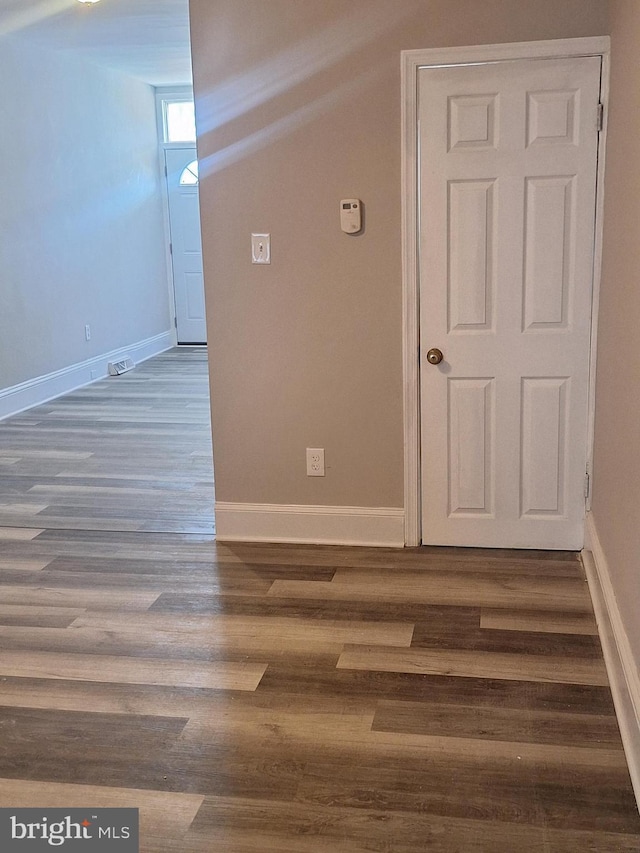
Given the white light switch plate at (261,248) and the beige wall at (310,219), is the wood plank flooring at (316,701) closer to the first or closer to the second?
the beige wall at (310,219)

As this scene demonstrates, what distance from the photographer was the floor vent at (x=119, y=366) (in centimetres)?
819

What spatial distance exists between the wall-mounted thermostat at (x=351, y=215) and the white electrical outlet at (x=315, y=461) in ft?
3.07

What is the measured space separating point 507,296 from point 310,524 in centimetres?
129

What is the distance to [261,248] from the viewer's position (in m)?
3.69

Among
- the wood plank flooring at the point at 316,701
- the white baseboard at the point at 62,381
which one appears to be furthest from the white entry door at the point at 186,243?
the wood plank flooring at the point at 316,701

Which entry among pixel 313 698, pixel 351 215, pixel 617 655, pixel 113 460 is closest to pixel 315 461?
pixel 351 215

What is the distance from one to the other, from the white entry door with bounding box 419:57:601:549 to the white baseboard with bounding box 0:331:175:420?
13.2ft

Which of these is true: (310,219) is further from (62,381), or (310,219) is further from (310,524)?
(62,381)

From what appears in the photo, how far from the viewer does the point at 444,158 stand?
3445 millimetres

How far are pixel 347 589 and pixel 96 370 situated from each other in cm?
520

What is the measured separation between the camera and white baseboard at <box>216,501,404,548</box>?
381 cm

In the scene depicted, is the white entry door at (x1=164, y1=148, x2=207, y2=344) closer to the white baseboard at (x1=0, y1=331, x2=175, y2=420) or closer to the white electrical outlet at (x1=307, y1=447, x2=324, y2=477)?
the white baseboard at (x1=0, y1=331, x2=175, y2=420)

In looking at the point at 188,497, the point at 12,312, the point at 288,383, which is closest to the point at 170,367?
the point at 12,312

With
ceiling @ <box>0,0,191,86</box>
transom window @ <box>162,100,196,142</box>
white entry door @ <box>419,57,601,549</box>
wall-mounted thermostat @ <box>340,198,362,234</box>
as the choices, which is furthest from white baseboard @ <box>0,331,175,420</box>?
white entry door @ <box>419,57,601,549</box>
